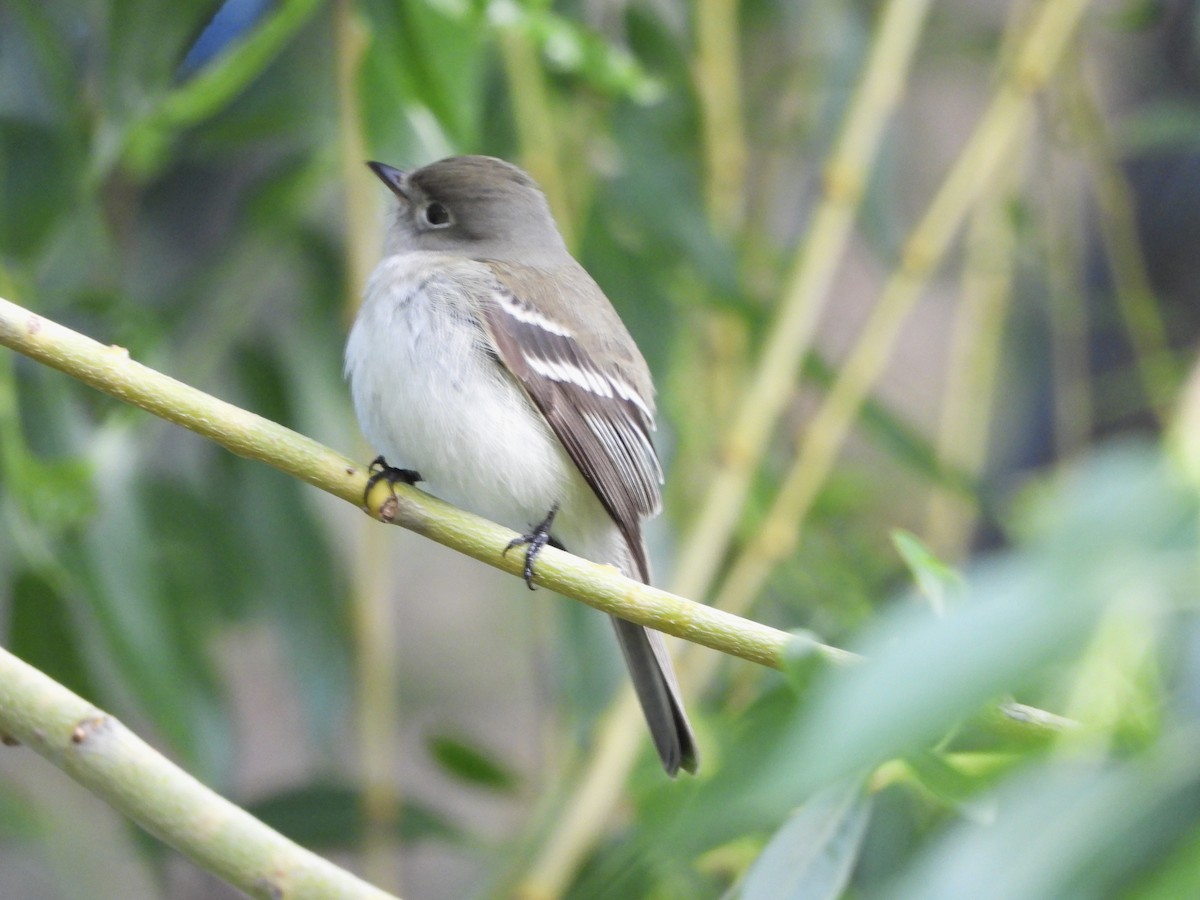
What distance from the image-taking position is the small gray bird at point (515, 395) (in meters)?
2.09

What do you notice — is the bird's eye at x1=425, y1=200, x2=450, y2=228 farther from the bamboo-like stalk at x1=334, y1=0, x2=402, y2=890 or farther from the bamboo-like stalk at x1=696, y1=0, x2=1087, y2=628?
the bamboo-like stalk at x1=696, y1=0, x2=1087, y2=628

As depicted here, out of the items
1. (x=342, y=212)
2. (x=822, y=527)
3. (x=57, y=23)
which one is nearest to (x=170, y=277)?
(x=342, y=212)

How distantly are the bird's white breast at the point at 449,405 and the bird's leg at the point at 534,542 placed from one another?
0.04 m

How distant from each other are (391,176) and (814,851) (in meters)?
1.44

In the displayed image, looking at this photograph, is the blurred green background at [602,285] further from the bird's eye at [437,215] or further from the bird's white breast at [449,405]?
the bird's white breast at [449,405]

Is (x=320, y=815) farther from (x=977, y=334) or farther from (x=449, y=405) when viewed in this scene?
(x=977, y=334)

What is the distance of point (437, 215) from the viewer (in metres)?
2.52

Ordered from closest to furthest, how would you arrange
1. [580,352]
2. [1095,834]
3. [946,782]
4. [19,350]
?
[1095,834] → [946,782] → [19,350] → [580,352]

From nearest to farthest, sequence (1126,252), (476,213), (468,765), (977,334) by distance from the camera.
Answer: (476,213), (468,765), (977,334), (1126,252)

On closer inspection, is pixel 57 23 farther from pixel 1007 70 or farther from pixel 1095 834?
pixel 1095 834

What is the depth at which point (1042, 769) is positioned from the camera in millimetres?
905

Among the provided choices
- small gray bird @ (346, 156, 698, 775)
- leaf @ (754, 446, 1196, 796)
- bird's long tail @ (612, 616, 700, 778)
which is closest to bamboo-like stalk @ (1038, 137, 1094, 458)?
small gray bird @ (346, 156, 698, 775)

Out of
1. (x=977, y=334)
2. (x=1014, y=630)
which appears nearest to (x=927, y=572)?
(x=1014, y=630)

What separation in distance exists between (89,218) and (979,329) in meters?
1.93
